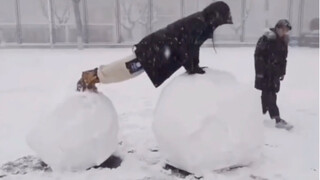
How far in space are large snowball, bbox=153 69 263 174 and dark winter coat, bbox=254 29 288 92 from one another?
1485mm

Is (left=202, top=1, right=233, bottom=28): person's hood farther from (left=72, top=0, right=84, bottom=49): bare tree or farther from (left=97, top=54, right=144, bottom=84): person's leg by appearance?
(left=72, top=0, right=84, bottom=49): bare tree

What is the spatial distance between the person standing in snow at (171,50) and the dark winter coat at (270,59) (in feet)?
4.86

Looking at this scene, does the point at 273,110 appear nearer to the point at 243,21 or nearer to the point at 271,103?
the point at 271,103

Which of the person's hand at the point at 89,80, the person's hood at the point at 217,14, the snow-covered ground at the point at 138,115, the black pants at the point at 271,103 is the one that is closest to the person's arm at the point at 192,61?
the person's hood at the point at 217,14

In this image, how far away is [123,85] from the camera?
8.73 metres

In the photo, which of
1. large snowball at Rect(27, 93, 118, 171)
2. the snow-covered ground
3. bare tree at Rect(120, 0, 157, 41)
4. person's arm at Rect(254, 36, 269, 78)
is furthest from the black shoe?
bare tree at Rect(120, 0, 157, 41)

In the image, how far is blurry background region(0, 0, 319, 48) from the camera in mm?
17625

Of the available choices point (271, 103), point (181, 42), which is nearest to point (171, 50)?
point (181, 42)

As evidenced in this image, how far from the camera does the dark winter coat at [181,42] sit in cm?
388

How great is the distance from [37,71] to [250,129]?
817cm

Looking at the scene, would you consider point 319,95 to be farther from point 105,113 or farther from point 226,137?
point 105,113

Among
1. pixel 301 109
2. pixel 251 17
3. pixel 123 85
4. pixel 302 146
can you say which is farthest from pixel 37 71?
pixel 251 17

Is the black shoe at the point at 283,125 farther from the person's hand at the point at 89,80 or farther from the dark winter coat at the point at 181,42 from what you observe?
the person's hand at the point at 89,80

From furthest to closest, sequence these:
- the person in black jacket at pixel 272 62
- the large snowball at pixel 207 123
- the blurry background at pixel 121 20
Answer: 1. the blurry background at pixel 121 20
2. the person in black jacket at pixel 272 62
3. the large snowball at pixel 207 123
